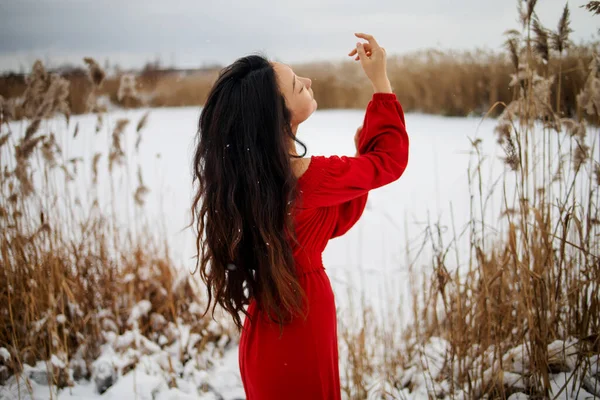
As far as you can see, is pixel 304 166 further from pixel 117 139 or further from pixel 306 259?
pixel 117 139

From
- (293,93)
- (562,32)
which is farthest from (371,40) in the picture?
A: (562,32)

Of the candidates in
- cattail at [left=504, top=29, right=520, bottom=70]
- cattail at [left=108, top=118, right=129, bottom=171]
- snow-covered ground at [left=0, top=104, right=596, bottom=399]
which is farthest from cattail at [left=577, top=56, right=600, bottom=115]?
cattail at [left=108, top=118, right=129, bottom=171]

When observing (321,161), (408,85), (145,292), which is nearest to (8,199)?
(145,292)

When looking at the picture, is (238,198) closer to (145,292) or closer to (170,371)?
(170,371)

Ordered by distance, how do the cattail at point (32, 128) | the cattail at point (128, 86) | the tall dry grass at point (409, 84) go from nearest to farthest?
the cattail at point (32, 128)
the cattail at point (128, 86)
the tall dry grass at point (409, 84)

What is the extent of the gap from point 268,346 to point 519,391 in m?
1.07

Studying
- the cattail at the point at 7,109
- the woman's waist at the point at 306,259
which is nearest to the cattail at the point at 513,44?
the woman's waist at the point at 306,259

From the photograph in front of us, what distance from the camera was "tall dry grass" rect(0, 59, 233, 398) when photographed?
6.63 feet

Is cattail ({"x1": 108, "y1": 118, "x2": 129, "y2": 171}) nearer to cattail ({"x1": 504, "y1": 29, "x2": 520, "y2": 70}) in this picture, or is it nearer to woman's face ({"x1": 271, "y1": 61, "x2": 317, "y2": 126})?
woman's face ({"x1": 271, "y1": 61, "x2": 317, "y2": 126})

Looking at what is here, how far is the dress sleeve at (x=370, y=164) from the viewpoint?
3.35 ft

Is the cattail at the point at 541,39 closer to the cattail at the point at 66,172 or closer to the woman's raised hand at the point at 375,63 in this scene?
the woman's raised hand at the point at 375,63

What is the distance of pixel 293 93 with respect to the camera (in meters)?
1.08

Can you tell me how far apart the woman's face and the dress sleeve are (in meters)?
0.13

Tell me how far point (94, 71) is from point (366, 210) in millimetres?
3088
